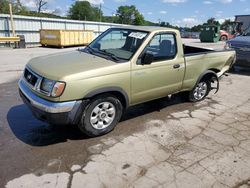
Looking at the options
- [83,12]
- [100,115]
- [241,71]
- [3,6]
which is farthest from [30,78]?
[83,12]

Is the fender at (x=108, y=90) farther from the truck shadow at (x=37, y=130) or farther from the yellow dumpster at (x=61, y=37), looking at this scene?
the yellow dumpster at (x=61, y=37)

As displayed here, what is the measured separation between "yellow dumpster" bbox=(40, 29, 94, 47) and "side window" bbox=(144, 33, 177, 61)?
682 inches

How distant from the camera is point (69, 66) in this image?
3887 millimetres

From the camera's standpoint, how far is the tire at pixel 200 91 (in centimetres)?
600

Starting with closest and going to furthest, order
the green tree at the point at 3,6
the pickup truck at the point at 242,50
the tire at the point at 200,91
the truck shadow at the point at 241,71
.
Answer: the tire at the point at 200,91 < the pickup truck at the point at 242,50 < the truck shadow at the point at 241,71 < the green tree at the point at 3,6

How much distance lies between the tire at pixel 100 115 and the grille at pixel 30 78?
3.13ft

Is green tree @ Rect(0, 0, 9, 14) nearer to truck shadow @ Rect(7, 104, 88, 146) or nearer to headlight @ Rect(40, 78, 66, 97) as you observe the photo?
truck shadow @ Rect(7, 104, 88, 146)

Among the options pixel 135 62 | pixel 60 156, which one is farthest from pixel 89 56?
pixel 60 156

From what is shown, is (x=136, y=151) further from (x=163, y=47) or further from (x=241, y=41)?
(x=241, y=41)

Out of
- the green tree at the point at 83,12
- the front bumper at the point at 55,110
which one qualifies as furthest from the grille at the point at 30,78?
the green tree at the point at 83,12

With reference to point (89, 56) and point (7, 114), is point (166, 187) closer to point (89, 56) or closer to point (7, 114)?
point (89, 56)

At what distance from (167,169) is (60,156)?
60.9 inches

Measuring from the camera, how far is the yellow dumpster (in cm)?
2088

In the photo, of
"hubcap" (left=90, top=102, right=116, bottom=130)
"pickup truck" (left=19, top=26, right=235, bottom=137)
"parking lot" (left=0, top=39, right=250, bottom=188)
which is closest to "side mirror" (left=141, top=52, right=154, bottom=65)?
"pickup truck" (left=19, top=26, right=235, bottom=137)
